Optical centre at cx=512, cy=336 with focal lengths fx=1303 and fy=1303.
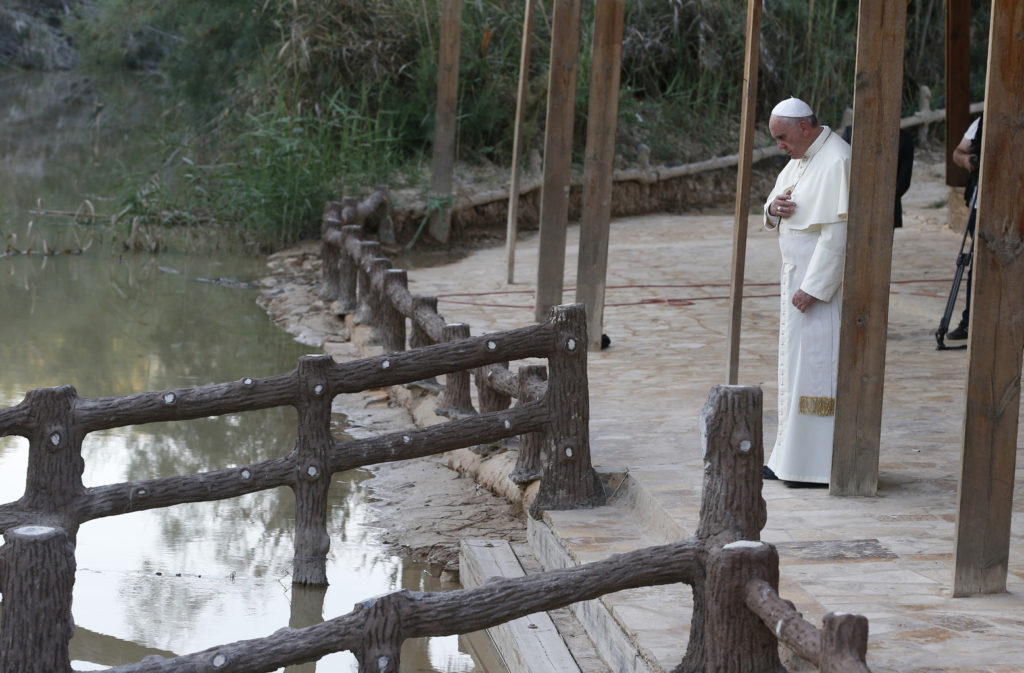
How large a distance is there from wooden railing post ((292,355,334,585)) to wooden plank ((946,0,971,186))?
16.0ft

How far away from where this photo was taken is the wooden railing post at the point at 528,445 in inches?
228

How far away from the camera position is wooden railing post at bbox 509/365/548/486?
5801 mm

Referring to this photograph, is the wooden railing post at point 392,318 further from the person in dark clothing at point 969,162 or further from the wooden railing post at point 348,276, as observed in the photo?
the person in dark clothing at point 969,162

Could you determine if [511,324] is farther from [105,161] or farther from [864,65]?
[105,161]

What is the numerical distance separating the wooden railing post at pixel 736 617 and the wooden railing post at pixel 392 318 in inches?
211

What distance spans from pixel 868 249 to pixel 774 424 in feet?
5.55

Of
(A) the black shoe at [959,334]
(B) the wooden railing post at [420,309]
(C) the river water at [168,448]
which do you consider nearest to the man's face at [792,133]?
(C) the river water at [168,448]

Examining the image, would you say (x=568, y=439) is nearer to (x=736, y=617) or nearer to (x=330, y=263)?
(x=736, y=617)

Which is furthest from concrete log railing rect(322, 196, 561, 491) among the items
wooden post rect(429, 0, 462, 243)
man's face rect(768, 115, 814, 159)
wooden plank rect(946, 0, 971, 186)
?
wooden plank rect(946, 0, 971, 186)

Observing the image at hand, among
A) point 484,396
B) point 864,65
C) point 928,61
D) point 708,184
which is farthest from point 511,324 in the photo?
point 928,61

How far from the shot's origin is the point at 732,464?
3.77 metres

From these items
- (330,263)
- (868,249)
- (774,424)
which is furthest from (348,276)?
(868,249)

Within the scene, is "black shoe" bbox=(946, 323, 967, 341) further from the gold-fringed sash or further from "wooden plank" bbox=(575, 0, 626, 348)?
the gold-fringed sash

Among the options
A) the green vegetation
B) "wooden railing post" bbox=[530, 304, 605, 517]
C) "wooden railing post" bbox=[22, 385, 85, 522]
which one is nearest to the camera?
"wooden railing post" bbox=[22, 385, 85, 522]
